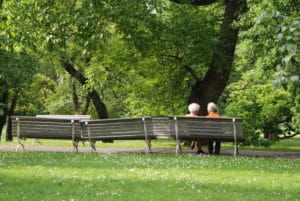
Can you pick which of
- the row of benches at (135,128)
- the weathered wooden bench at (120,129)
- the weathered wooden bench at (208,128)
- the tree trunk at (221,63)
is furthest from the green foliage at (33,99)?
the weathered wooden bench at (208,128)

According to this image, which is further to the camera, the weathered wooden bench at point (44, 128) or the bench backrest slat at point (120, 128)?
the weathered wooden bench at point (44, 128)

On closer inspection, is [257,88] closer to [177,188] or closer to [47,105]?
[177,188]

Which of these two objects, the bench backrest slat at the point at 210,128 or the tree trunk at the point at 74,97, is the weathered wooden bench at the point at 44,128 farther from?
the tree trunk at the point at 74,97

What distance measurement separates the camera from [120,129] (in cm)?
1437

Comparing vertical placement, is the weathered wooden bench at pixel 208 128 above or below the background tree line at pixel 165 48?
below

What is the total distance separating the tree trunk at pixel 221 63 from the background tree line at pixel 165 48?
1.4 inches

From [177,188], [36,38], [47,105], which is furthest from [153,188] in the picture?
[47,105]

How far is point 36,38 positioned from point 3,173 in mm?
5664

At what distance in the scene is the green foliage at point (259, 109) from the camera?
706 inches

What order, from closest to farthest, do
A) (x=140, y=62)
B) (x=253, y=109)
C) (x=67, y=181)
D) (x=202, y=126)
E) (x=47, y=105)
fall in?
(x=67, y=181) < (x=202, y=126) < (x=253, y=109) < (x=140, y=62) < (x=47, y=105)

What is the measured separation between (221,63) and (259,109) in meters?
2.09

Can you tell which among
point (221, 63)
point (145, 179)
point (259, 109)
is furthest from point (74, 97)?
point (145, 179)

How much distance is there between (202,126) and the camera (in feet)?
44.8

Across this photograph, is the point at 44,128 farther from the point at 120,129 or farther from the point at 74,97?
the point at 74,97
